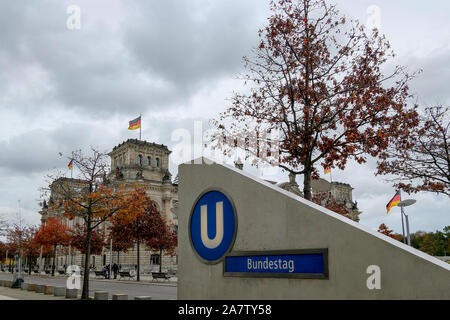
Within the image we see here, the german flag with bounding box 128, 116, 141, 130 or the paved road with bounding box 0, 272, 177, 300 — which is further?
the german flag with bounding box 128, 116, 141, 130

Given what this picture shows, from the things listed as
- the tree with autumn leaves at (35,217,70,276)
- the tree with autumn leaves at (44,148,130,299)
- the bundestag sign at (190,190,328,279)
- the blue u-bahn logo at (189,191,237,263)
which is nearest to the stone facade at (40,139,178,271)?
the tree with autumn leaves at (35,217,70,276)

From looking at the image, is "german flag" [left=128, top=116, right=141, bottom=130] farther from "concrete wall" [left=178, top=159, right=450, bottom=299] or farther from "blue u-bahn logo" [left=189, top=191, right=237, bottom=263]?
"blue u-bahn logo" [left=189, top=191, right=237, bottom=263]

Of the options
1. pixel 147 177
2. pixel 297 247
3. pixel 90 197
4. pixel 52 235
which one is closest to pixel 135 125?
pixel 52 235

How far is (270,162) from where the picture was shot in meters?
12.1

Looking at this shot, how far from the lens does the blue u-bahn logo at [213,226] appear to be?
663cm

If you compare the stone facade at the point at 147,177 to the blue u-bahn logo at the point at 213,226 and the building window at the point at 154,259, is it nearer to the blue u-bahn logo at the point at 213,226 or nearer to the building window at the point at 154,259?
the building window at the point at 154,259

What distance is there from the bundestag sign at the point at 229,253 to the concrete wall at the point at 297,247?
91 millimetres

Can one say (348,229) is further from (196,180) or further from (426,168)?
(426,168)

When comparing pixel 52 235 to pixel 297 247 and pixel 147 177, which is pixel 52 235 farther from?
pixel 297 247

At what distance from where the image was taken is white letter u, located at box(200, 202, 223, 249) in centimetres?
683

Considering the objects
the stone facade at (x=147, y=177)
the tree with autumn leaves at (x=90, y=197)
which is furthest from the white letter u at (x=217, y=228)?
the stone facade at (x=147, y=177)

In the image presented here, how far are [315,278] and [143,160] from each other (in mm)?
74051

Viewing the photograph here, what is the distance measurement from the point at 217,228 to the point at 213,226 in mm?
128
